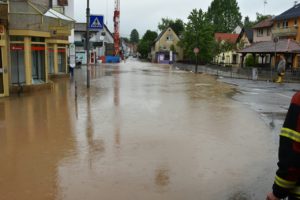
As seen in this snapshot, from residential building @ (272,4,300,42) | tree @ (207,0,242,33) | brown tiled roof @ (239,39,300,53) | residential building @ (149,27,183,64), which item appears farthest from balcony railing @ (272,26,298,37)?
tree @ (207,0,242,33)

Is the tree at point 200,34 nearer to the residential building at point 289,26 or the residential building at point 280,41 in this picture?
the residential building at point 280,41

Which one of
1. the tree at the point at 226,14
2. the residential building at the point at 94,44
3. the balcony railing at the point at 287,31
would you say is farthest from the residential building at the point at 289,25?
the tree at the point at 226,14

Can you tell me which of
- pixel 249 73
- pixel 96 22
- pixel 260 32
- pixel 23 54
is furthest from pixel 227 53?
pixel 23 54

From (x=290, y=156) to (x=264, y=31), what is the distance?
64566mm

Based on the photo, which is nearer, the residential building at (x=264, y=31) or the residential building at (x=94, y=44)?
the residential building at (x=264, y=31)

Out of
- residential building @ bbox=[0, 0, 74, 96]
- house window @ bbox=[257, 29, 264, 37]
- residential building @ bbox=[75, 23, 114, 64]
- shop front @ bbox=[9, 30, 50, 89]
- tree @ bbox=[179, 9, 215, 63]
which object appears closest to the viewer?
residential building @ bbox=[0, 0, 74, 96]

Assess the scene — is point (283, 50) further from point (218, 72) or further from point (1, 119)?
point (1, 119)

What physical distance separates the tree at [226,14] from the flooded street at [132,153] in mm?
98292

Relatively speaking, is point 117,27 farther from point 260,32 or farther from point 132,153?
point 132,153

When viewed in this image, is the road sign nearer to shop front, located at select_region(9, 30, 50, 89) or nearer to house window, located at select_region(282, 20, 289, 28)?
shop front, located at select_region(9, 30, 50, 89)

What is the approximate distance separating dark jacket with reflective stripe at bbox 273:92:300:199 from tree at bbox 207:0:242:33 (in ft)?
360

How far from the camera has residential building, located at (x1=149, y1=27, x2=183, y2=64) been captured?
89875mm

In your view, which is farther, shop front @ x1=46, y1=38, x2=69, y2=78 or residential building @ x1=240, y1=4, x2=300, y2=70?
residential building @ x1=240, y1=4, x2=300, y2=70

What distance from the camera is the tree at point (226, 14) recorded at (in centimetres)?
11039
